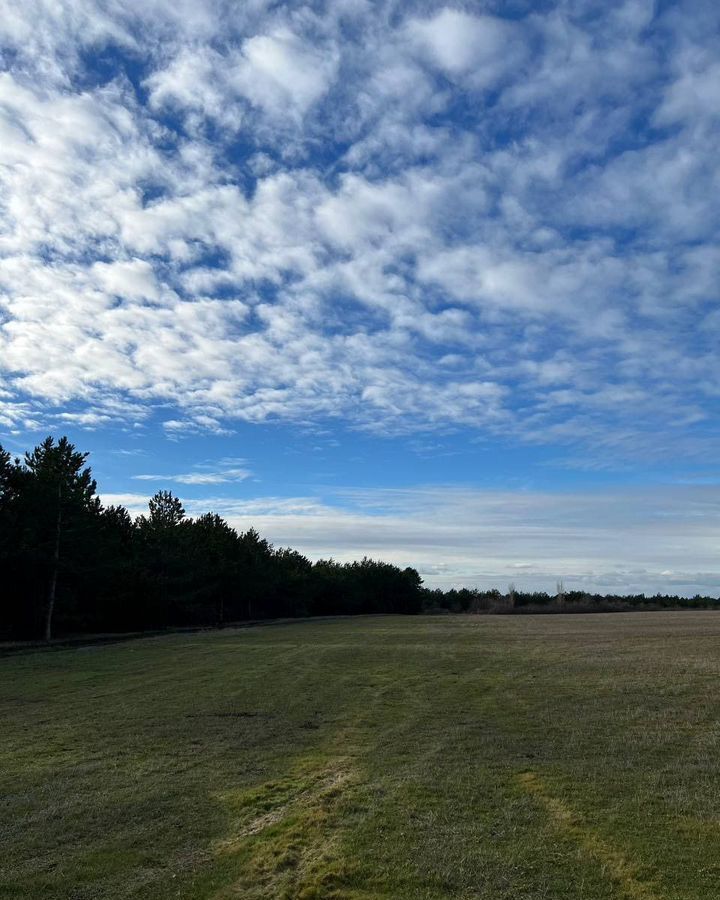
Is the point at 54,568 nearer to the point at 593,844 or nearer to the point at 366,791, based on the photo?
the point at 366,791

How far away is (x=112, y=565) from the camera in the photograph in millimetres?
46281

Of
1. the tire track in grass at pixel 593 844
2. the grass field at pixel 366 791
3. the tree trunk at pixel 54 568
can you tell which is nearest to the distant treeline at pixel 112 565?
the tree trunk at pixel 54 568

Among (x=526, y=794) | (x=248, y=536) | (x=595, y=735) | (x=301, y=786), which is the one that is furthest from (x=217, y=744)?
(x=248, y=536)

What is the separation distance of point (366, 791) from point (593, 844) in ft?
8.93

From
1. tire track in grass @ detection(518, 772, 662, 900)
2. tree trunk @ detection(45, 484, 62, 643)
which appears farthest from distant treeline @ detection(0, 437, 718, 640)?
tire track in grass @ detection(518, 772, 662, 900)

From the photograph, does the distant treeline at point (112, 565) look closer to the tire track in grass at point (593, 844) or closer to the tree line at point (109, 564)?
the tree line at point (109, 564)

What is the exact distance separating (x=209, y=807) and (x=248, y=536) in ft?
253

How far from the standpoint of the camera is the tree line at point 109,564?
41875mm

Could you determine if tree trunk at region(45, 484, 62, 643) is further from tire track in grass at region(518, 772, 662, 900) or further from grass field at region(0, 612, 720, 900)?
tire track in grass at region(518, 772, 662, 900)

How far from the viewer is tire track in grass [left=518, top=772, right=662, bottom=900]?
544 cm

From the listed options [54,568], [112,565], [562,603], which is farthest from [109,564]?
[562,603]

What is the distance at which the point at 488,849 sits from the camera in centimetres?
631

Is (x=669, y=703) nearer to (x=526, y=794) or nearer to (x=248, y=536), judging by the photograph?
(x=526, y=794)

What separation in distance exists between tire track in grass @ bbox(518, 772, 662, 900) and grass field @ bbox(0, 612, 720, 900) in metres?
0.02
